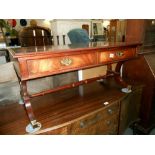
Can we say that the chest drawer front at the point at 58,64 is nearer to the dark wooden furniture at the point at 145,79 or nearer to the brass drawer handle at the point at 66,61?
the brass drawer handle at the point at 66,61

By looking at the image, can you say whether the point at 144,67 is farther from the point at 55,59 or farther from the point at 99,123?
the point at 55,59

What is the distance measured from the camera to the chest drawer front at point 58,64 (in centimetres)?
73

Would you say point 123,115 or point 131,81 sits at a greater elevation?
point 131,81

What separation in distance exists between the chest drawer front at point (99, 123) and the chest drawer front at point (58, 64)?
0.38m

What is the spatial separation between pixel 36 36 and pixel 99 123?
4747 millimetres

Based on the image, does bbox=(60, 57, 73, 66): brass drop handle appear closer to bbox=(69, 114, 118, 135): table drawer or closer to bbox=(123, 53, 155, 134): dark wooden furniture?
bbox=(69, 114, 118, 135): table drawer

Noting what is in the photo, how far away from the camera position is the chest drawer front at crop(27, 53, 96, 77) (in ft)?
2.39

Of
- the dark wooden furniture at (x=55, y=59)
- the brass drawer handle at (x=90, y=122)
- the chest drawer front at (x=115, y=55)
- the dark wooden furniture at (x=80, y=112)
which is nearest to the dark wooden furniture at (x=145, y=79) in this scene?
the dark wooden furniture at (x=80, y=112)

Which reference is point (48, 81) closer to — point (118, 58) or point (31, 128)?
point (31, 128)

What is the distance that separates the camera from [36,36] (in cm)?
508

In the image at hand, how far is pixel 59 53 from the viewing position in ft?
2.56

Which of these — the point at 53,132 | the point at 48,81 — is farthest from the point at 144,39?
the point at 53,132

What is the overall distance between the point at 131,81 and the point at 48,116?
104 cm

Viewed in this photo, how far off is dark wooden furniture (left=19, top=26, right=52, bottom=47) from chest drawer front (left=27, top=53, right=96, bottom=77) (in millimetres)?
4381
